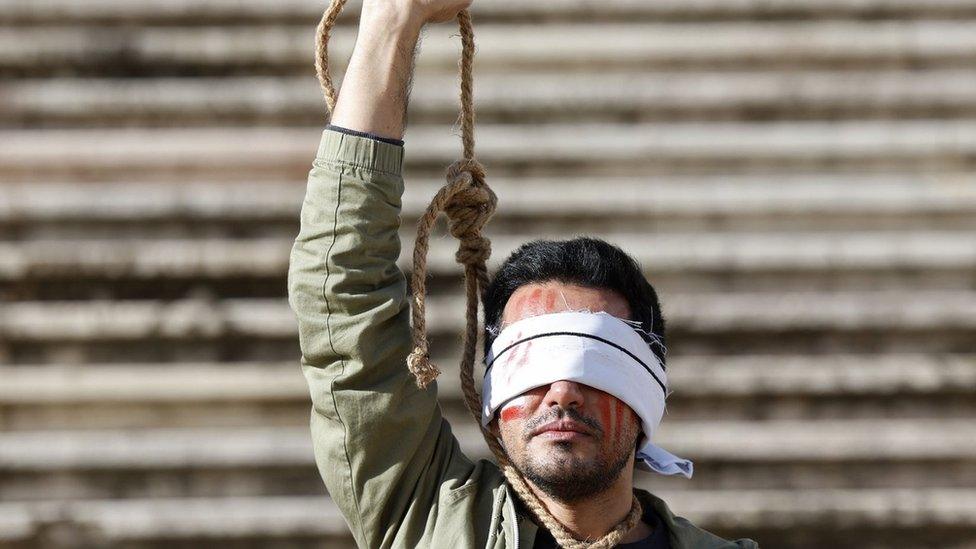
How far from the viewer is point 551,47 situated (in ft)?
12.4

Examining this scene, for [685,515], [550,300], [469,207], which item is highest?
[469,207]

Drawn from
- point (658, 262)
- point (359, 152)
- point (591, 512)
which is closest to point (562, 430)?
point (591, 512)

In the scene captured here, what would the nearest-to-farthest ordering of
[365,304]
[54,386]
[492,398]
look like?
[365,304], [492,398], [54,386]

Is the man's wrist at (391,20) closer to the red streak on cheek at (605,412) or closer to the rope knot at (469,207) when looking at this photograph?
the rope knot at (469,207)

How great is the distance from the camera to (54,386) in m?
3.64

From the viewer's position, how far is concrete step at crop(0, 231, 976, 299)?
367 cm

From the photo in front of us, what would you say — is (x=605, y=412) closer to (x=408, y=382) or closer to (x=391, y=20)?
(x=408, y=382)

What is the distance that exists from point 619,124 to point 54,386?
2.08 m

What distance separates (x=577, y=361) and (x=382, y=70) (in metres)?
0.69

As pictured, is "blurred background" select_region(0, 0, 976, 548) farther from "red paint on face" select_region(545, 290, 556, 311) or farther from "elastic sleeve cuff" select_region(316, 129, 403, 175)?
"elastic sleeve cuff" select_region(316, 129, 403, 175)

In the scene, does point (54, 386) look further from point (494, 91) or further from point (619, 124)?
point (619, 124)

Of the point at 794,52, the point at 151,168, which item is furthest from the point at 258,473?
the point at 794,52

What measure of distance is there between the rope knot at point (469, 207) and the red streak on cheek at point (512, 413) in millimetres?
372

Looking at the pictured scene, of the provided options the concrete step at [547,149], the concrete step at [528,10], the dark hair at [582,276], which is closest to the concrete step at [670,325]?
the concrete step at [547,149]
